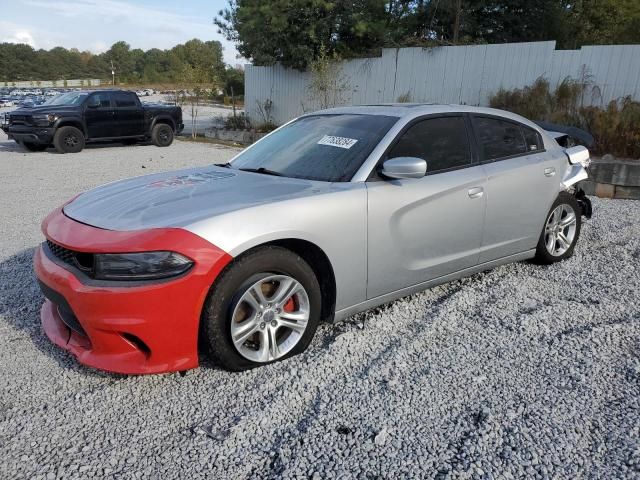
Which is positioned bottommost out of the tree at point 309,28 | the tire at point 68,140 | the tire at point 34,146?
the tire at point 34,146

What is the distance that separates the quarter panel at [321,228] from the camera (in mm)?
2666

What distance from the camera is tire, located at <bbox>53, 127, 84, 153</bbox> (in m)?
13.5

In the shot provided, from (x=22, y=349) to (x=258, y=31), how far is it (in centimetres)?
1482

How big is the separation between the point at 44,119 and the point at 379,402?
44.8 ft

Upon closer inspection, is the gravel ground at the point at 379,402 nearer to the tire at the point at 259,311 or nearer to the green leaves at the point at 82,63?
the tire at the point at 259,311

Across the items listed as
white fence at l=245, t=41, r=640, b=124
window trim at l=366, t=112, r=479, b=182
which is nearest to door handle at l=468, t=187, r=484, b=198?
window trim at l=366, t=112, r=479, b=182

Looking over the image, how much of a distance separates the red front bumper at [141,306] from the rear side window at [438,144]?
156cm

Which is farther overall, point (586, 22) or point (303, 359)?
point (586, 22)

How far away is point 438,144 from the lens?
370 cm

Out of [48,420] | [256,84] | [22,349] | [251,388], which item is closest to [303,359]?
[251,388]

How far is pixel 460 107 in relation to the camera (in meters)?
4.07

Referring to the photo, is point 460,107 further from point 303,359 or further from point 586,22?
point 586,22

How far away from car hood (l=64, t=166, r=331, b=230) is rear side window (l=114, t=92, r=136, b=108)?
1223cm

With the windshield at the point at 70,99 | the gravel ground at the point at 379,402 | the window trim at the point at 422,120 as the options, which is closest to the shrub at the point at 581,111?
the gravel ground at the point at 379,402
